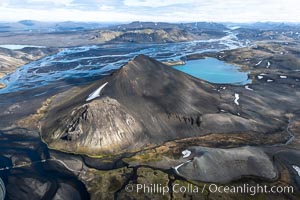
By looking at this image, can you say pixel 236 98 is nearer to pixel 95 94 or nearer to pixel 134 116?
pixel 134 116

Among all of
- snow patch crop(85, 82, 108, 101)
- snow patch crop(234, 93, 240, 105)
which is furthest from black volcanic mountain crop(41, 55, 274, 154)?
snow patch crop(234, 93, 240, 105)

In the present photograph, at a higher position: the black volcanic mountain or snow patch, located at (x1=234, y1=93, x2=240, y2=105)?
the black volcanic mountain

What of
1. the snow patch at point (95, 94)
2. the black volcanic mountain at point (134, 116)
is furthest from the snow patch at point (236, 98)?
the snow patch at point (95, 94)

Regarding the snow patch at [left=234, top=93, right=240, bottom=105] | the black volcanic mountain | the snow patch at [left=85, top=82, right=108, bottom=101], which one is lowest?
the snow patch at [left=234, top=93, right=240, bottom=105]

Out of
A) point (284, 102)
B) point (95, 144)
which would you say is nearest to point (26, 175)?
point (95, 144)

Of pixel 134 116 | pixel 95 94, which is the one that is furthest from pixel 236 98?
pixel 95 94

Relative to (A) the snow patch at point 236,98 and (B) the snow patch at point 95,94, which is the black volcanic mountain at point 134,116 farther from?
(A) the snow patch at point 236,98

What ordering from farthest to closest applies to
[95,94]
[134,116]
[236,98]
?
[236,98] < [95,94] < [134,116]

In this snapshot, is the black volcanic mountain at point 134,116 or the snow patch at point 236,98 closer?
the black volcanic mountain at point 134,116

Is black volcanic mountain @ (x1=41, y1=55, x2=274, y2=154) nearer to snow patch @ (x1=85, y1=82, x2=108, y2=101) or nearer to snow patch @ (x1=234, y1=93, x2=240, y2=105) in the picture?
snow patch @ (x1=85, y1=82, x2=108, y2=101)
